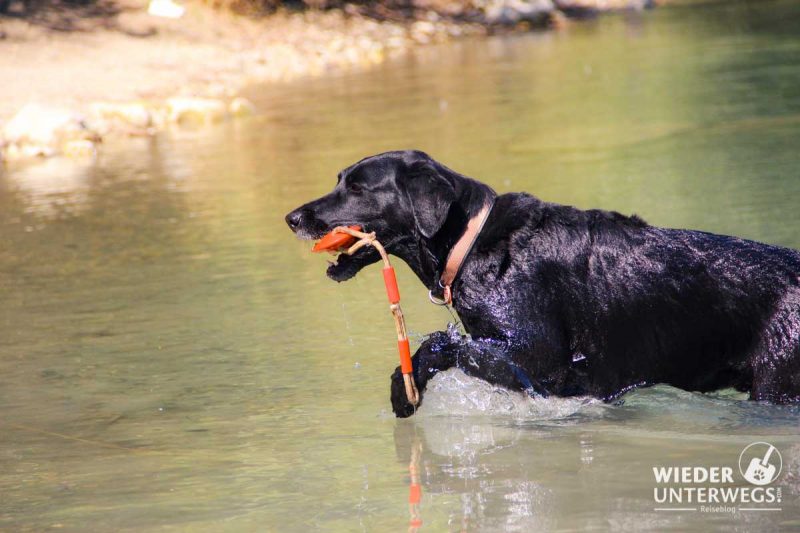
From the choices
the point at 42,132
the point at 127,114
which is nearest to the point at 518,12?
the point at 127,114

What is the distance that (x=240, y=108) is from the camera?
72.8 ft

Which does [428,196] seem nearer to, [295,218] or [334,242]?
[334,242]

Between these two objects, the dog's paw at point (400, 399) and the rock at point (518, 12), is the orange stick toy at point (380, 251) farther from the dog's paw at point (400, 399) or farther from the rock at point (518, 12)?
the rock at point (518, 12)

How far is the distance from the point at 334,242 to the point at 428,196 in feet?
1.71

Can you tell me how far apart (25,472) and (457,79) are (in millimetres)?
20382

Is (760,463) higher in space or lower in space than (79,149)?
higher

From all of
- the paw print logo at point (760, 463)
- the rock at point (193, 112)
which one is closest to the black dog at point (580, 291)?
the paw print logo at point (760, 463)

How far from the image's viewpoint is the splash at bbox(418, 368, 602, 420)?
5773 mm

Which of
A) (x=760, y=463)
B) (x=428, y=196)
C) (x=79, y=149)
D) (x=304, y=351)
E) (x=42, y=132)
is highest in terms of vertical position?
(x=428, y=196)

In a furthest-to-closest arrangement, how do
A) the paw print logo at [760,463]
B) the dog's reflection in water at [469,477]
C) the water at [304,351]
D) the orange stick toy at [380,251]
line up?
the orange stick toy at [380,251], the water at [304,351], the paw print logo at [760,463], the dog's reflection in water at [469,477]

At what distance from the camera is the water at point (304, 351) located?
500 centimetres

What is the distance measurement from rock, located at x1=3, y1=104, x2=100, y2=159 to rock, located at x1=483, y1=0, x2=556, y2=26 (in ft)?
84.6

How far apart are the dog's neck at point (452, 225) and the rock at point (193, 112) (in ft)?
53.4

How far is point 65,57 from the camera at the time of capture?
26.6m
